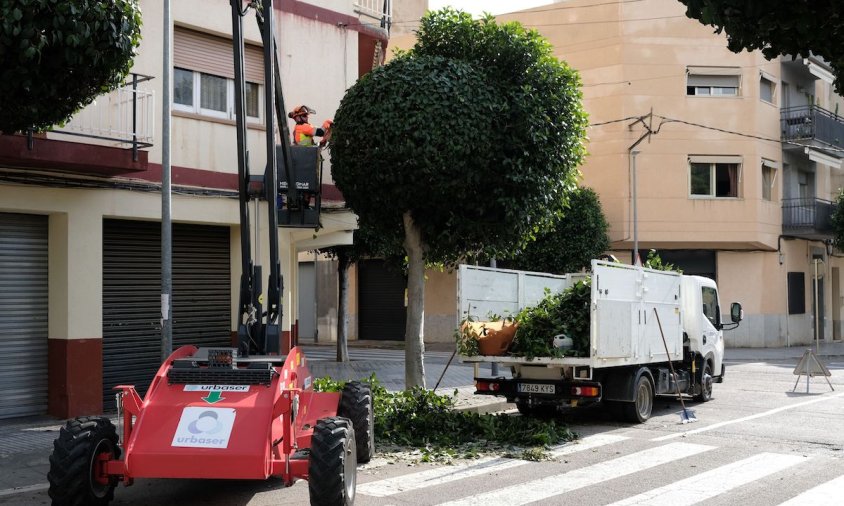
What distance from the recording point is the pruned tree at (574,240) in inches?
1076

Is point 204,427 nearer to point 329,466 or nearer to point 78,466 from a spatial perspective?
point 78,466

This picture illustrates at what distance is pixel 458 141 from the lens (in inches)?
447

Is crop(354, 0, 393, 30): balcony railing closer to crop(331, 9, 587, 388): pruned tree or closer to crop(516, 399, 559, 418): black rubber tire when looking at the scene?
crop(331, 9, 587, 388): pruned tree

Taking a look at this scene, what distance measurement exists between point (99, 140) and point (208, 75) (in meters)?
2.50

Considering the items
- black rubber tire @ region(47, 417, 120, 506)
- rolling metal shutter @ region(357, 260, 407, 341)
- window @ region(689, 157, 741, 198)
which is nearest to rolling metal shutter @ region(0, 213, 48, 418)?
black rubber tire @ region(47, 417, 120, 506)

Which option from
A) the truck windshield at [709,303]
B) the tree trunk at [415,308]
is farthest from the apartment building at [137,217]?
the truck windshield at [709,303]

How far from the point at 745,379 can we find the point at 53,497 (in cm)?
1588

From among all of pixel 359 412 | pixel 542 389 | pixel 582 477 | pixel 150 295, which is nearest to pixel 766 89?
pixel 542 389

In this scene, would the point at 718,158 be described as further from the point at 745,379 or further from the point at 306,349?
the point at 306,349

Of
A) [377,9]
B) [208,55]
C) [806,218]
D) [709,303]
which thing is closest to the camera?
[208,55]

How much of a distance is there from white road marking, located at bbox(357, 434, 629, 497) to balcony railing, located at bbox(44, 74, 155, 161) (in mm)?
6110

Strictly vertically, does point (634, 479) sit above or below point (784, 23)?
below

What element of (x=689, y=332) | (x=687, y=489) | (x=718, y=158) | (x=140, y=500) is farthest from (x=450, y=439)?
(x=718, y=158)

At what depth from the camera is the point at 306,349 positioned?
30.0 m
